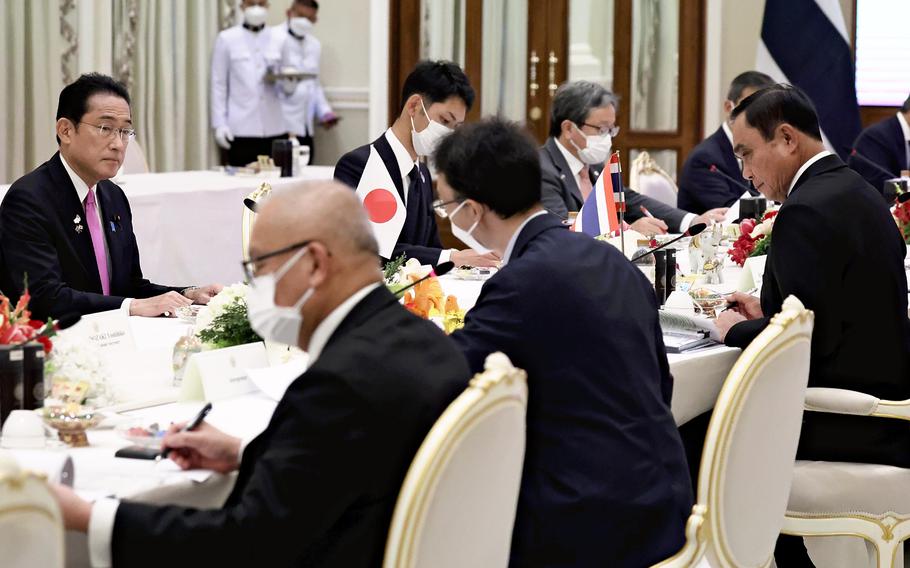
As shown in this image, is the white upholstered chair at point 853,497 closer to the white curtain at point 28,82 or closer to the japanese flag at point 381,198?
the japanese flag at point 381,198

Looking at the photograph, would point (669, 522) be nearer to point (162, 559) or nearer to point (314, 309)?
point (314, 309)

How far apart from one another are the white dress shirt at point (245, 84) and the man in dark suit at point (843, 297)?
5836 millimetres

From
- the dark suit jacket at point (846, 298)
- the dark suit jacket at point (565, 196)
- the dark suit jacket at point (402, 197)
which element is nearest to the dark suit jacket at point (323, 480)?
the dark suit jacket at point (846, 298)

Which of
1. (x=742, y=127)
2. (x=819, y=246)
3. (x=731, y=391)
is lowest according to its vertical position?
(x=731, y=391)

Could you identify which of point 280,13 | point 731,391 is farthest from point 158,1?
point 731,391

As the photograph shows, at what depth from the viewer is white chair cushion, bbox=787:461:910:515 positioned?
268cm

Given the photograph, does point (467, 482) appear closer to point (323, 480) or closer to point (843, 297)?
point (323, 480)

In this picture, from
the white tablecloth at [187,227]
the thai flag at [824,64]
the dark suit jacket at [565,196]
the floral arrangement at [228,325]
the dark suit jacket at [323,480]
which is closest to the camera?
the dark suit jacket at [323,480]

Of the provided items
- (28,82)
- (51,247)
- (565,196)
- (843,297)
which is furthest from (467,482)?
(28,82)

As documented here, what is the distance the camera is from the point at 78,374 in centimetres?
211

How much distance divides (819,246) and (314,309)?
1364mm

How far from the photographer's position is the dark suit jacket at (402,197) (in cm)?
391

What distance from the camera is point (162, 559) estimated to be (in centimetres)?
154

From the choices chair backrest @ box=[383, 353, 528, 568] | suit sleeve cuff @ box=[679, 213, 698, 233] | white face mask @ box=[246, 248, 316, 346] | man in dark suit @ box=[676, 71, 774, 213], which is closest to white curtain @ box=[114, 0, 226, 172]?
man in dark suit @ box=[676, 71, 774, 213]
